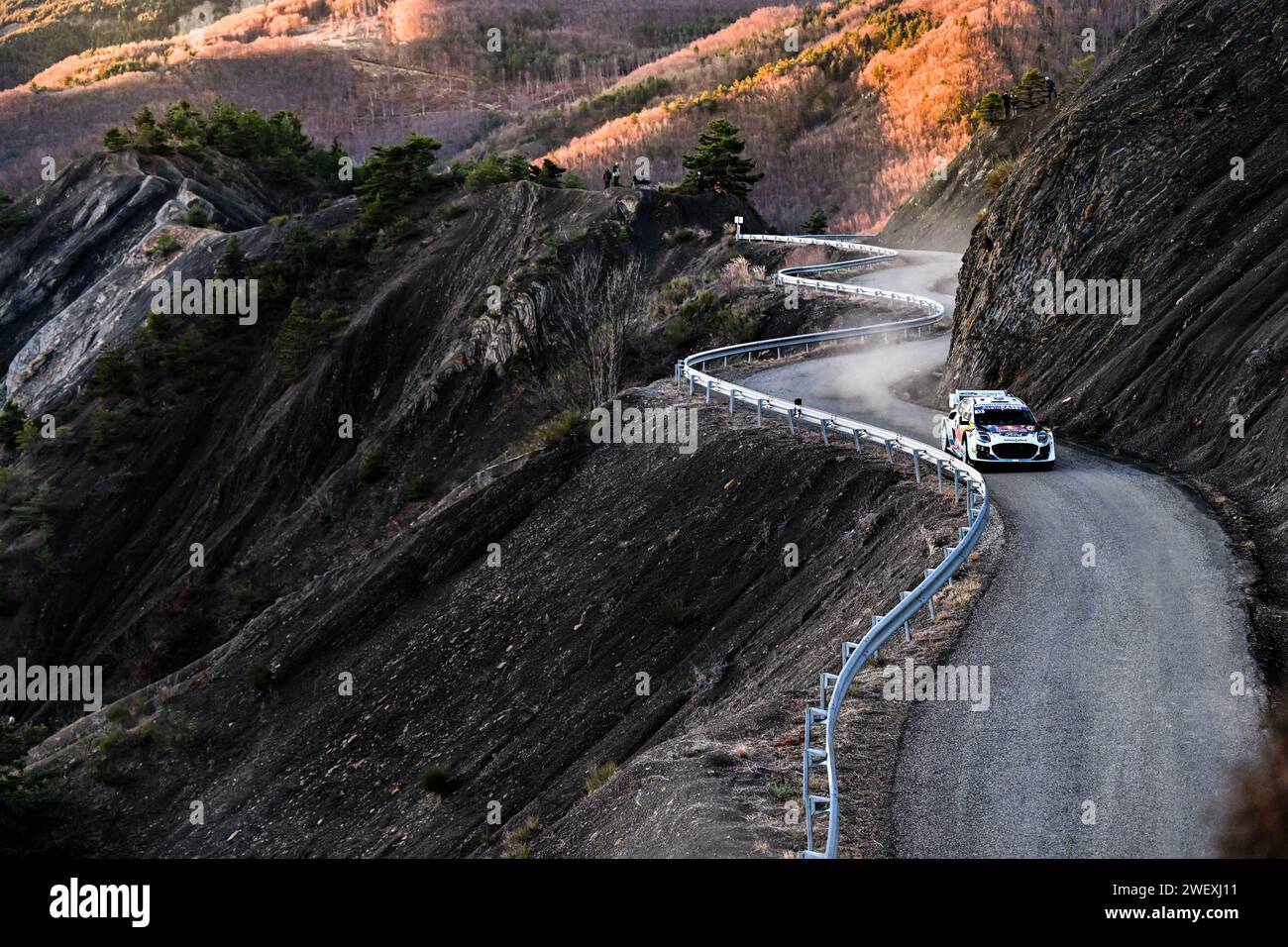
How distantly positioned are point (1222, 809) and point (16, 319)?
264 feet

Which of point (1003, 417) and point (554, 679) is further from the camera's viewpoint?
point (1003, 417)

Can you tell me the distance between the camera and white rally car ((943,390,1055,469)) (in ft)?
79.8

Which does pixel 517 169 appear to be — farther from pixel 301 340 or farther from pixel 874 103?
pixel 874 103

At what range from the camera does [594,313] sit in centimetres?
5375

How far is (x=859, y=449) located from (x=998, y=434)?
256cm

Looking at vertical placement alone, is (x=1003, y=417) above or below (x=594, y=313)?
below

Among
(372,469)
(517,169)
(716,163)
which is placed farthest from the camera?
(517,169)

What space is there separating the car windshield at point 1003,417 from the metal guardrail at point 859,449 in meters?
1.08

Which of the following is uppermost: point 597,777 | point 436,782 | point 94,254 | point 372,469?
→ point 94,254

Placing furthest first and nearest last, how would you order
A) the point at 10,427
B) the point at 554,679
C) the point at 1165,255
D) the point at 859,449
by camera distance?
the point at 10,427 → the point at 1165,255 → the point at 859,449 → the point at 554,679

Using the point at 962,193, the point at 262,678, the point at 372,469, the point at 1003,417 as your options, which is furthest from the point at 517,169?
the point at 1003,417

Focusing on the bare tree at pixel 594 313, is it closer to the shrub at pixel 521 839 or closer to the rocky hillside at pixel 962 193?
the rocky hillside at pixel 962 193

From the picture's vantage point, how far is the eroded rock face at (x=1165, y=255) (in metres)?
23.6
